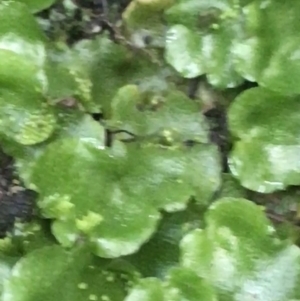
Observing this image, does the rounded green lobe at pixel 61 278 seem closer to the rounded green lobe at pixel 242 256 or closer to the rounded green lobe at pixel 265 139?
the rounded green lobe at pixel 242 256

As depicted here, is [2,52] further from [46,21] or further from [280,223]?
[280,223]

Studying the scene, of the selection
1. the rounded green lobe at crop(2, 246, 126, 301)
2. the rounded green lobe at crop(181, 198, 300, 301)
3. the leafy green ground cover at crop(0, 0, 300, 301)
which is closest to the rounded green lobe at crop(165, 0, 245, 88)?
the leafy green ground cover at crop(0, 0, 300, 301)

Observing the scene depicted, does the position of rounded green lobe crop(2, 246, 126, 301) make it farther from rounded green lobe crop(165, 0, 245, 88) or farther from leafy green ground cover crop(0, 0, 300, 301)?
rounded green lobe crop(165, 0, 245, 88)

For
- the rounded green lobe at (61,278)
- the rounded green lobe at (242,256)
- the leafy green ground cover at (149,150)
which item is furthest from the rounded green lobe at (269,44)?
the rounded green lobe at (61,278)

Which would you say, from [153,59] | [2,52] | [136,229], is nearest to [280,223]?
[136,229]

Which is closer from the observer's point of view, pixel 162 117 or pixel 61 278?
pixel 61 278

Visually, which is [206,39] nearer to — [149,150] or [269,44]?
[269,44]

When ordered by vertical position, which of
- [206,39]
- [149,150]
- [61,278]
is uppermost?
[206,39]

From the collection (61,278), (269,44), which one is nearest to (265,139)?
(269,44)
